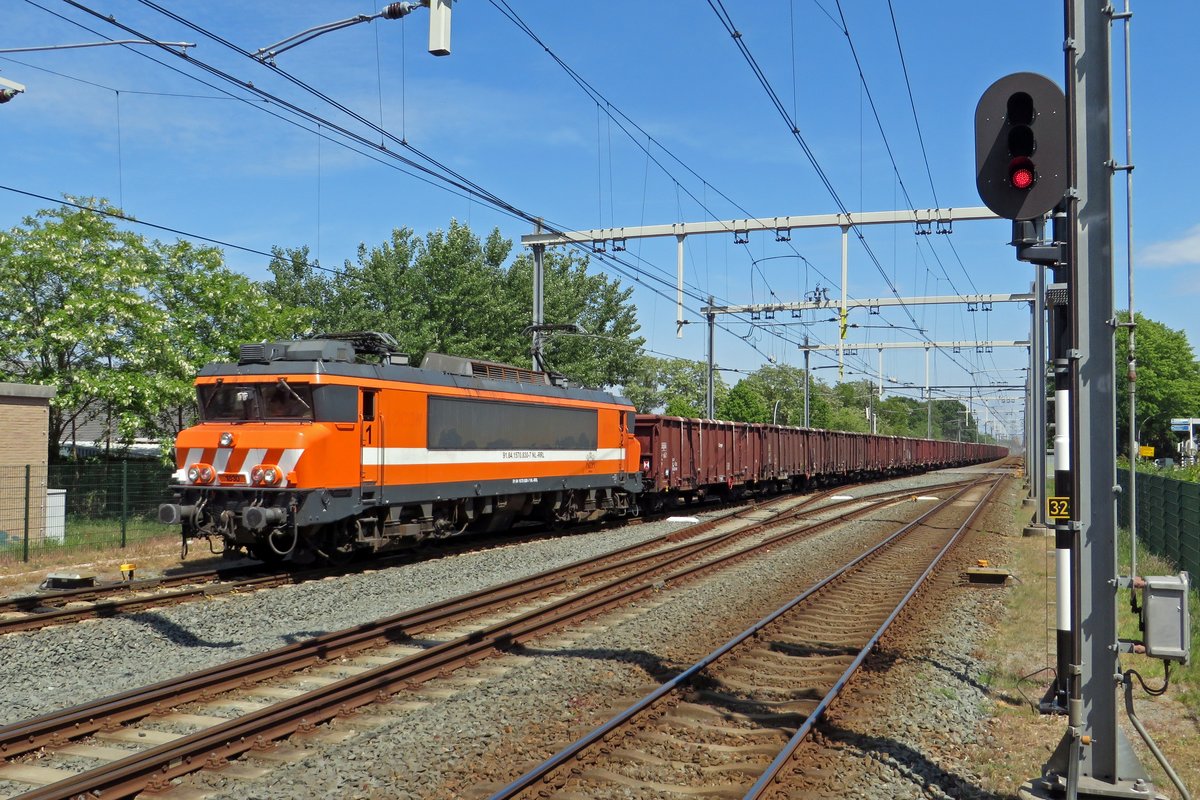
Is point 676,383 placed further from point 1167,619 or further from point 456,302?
point 1167,619

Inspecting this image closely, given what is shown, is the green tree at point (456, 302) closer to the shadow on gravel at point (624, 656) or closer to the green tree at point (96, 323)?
the green tree at point (96, 323)

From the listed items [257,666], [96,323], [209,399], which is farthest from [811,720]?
[96,323]

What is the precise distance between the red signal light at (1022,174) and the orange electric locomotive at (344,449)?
10.9m

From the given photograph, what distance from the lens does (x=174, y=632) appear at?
10961 mm

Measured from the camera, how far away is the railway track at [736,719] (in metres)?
6.21

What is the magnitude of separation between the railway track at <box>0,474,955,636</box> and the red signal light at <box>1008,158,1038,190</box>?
35.9 ft

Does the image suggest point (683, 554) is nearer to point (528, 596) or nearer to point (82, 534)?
point (528, 596)

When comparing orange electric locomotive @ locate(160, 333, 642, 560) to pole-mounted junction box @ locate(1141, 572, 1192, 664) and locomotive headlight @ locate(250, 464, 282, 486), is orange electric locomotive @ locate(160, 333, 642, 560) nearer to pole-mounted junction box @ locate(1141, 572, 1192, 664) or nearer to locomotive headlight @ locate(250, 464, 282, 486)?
locomotive headlight @ locate(250, 464, 282, 486)

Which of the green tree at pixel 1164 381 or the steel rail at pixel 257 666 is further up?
the green tree at pixel 1164 381

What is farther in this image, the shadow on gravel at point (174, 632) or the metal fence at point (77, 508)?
the metal fence at point (77, 508)

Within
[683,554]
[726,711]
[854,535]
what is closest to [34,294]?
[683,554]

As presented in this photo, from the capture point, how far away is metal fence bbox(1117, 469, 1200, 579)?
545 inches

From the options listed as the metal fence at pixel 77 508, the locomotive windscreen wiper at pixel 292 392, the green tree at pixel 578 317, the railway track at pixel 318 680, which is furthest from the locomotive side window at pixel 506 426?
the green tree at pixel 578 317

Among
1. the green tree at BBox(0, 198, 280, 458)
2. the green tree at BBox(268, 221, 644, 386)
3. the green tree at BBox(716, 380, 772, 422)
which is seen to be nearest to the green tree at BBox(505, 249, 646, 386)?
the green tree at BBox(268, 221, 644, 386)
